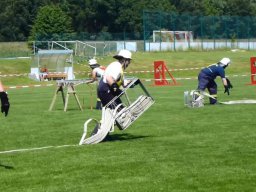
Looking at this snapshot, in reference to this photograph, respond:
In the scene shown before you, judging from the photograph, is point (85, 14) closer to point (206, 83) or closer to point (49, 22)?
point (49, 22)

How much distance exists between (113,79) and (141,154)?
9.56 ft

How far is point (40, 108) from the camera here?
27047 millimetres

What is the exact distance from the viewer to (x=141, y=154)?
43.5 feet

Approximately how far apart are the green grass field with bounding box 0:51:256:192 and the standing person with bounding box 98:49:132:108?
95 cm

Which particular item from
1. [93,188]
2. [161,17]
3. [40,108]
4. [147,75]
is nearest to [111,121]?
[93,188]

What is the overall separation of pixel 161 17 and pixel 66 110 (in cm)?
5580

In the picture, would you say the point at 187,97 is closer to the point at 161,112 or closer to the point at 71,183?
the point at 161,112

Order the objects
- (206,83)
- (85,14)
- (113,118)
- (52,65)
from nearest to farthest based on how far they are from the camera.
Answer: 1. (113,118)
2. (206,83)
3. (52,65)
4. (85,14)

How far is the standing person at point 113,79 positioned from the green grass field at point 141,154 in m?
0.95

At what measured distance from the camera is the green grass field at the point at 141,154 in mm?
10406

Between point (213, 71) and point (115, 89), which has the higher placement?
point (115, 89)

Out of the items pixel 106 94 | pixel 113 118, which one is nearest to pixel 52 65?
pixel 106 94

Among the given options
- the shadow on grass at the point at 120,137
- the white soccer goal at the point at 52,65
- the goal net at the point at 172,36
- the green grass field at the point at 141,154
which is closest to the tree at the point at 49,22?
the goal net at the point at 172,36

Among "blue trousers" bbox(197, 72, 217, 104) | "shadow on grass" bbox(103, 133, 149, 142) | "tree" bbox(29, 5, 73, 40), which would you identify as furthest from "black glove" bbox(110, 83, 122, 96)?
"tree" bbox(29, 5, 73, 40)
